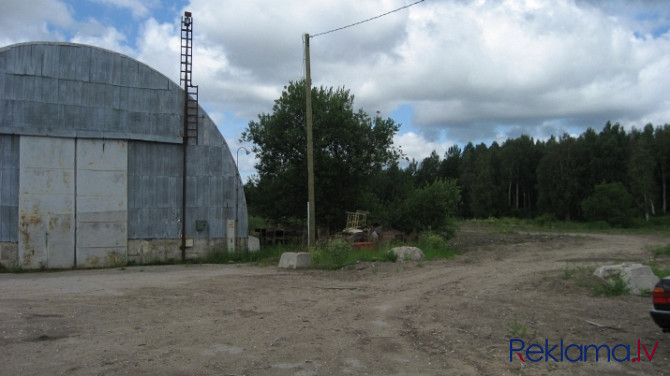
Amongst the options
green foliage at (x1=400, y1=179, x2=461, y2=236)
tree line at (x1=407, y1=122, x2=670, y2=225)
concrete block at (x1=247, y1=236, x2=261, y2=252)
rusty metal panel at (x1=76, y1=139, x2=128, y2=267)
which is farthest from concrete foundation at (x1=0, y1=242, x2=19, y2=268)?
tree line at (x1=407, y1=122, x2=670, y2=225)

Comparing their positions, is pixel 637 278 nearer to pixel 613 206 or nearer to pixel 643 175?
pixel 613 206

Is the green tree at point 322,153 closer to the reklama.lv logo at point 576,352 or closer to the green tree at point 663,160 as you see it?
the reklama.lv logo at point 576,352

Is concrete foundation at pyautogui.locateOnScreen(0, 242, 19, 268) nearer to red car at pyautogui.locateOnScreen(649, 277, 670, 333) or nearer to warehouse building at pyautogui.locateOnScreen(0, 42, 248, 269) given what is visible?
warehouse building at pyautogui.locateOnScreen(0, 42, 248, 269)

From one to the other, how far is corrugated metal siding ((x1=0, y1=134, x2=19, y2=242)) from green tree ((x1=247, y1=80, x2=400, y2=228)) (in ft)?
42.2

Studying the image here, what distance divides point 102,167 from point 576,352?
18369 millimetres

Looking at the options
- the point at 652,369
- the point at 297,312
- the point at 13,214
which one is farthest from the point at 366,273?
the point at 13,214

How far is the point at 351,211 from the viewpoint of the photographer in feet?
96.3

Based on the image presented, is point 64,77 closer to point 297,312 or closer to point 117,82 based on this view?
point 117,82

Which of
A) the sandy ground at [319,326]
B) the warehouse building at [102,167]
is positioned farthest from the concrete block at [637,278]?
the warehouse building at [102,167]

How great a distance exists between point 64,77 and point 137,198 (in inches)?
211

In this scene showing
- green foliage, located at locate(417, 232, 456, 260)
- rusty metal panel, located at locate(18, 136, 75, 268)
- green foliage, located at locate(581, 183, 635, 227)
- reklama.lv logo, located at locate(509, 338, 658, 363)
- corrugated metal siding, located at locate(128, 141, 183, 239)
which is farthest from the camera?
green foliage, located at locate(581, 183, 635, 227)

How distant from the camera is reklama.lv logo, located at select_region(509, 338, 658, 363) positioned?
6.50 meters

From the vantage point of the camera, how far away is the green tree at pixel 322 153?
27.5 meters

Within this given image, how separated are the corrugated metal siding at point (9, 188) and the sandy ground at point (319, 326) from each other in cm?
516
